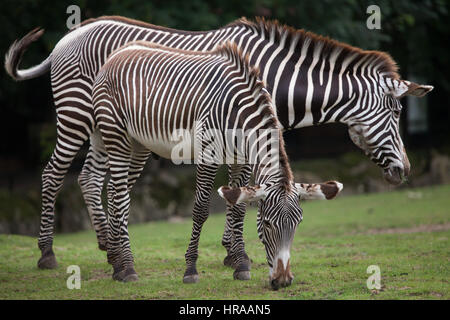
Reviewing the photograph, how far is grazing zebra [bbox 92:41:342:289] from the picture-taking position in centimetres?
588

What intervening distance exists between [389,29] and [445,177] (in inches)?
183

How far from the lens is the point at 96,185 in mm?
9164

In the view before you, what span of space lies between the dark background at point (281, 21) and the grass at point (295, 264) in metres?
4.13

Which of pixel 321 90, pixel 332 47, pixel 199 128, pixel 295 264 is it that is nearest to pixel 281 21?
pixel 332 47

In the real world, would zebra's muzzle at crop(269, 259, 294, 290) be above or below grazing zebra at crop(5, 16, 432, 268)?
below

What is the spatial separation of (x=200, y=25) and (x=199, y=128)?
7.02 meters

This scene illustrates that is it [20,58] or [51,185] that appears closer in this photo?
[51,185]

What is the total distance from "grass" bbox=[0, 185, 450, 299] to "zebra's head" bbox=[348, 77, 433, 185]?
1.17 metres

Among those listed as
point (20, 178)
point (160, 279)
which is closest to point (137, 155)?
point (160, 279)

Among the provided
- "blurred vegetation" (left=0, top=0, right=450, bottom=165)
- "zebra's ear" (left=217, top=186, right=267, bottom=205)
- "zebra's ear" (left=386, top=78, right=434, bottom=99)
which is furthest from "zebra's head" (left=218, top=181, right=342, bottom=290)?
"blurred vegetation" (left=0, top=0, right=450, bottom=165)

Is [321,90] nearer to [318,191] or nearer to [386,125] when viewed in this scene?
[386,125]

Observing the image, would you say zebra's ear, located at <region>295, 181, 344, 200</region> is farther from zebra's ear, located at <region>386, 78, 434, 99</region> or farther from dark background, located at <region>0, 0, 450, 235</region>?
dark background, located at <region>0, 0, 450, 235</region>

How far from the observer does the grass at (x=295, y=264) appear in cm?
660

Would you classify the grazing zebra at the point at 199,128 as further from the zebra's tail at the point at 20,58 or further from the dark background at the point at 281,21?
the dark background at the point at 281,21
